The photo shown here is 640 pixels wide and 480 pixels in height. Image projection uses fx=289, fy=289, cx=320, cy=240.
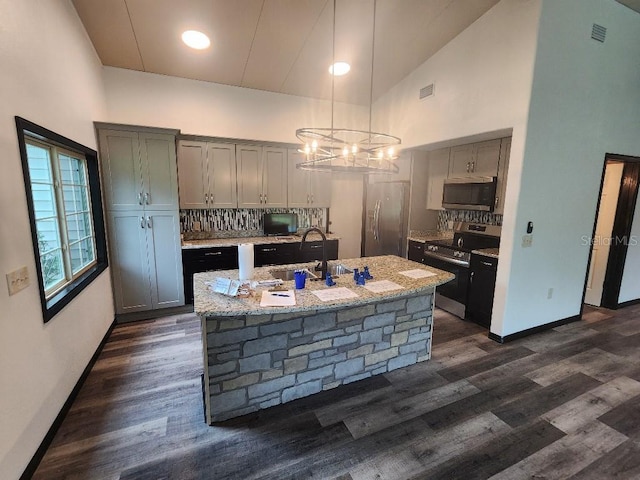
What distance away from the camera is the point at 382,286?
2191mm

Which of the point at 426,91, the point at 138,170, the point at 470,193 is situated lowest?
the point at 470,193

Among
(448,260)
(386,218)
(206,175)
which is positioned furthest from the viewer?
(386,218)

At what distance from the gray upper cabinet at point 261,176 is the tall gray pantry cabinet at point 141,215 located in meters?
0.95

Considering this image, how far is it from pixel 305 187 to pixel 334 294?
2.91 m

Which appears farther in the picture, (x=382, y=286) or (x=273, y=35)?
(x=273, y=35)

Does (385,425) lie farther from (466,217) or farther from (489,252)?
(466,217)

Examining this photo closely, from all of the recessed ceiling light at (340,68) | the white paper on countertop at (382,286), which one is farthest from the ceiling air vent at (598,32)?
the white paper on countertop at (382,286)

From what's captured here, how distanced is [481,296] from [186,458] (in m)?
3.27

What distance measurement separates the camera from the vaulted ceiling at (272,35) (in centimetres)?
270

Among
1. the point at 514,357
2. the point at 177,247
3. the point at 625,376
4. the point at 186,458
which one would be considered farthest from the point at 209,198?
the point at 625,376

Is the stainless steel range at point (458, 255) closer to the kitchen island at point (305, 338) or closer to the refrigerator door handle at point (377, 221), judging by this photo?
the refrigerator door handle at point (377, 221)

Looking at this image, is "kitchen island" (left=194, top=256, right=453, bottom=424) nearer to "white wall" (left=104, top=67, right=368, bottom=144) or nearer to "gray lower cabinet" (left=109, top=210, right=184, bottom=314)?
"gray lower cabinet" (left=109, top=210, right=184, bottom=314)

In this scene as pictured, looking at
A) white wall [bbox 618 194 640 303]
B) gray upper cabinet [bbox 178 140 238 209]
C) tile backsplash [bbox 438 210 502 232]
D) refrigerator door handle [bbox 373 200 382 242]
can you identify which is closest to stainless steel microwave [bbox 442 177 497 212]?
tile backsplash [bbox 438 210 502 232]

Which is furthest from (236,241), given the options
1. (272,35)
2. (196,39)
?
(272,35)
